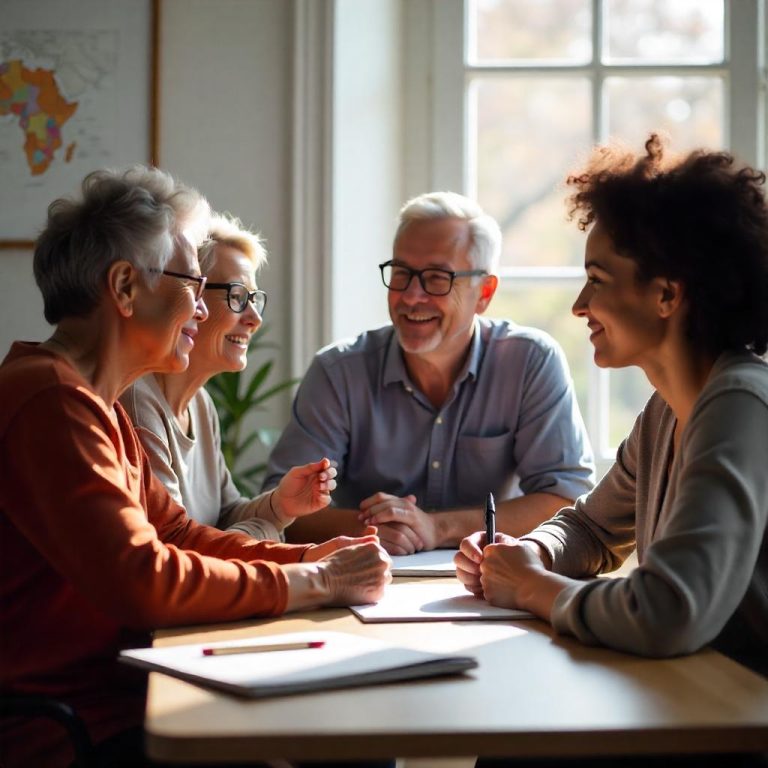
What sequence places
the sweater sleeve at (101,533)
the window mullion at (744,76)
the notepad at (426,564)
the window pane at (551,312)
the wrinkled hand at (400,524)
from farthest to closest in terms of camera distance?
the window pane at (551,312) → the window mullion at (744,76) → the wrinkled hand at (400,524) → the notepad at (426,564) → the sweater sleeve at (101,533)

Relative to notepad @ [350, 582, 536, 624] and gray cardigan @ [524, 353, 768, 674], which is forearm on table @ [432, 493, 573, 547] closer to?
notepad @ [350, 582, 536, 624]

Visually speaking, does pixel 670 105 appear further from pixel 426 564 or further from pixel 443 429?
pixel 426 564

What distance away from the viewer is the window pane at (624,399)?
349 cm

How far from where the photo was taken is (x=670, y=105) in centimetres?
341

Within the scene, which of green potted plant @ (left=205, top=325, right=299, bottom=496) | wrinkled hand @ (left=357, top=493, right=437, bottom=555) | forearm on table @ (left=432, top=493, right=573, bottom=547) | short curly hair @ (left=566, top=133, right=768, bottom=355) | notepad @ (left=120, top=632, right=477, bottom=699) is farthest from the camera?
green potted plant @ (left=205, top=325, right=299, bottom=496)

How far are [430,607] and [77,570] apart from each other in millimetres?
495

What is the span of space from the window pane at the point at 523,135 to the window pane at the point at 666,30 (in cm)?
18

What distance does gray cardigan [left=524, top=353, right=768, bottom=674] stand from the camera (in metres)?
1.27

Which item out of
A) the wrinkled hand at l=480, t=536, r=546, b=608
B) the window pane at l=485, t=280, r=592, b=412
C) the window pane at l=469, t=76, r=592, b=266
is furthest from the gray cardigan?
the window pane at l=469, t=76, r=592, b=266

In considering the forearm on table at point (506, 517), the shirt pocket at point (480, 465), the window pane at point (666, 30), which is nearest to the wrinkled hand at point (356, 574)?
the forearm on table at point (506, 517)

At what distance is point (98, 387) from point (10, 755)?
1.76ft

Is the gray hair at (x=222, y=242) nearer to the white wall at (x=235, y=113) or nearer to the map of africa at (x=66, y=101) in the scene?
the white wall at (x=235, y=113)

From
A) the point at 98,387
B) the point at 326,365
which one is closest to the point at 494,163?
the point at 326,365

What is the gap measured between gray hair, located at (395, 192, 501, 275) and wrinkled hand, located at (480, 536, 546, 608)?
44.4 inches
